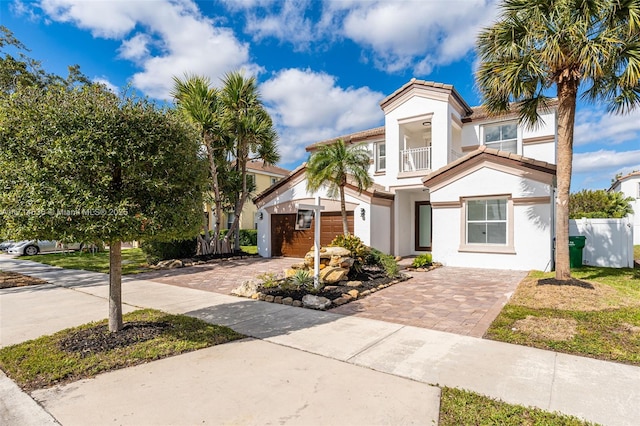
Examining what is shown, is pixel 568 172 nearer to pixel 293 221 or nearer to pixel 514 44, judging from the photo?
pixel 514 44

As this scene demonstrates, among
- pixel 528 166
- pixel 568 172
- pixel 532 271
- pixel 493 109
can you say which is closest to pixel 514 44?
pixel 493 109

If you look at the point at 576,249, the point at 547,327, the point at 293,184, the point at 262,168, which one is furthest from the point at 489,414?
the point at 262,168

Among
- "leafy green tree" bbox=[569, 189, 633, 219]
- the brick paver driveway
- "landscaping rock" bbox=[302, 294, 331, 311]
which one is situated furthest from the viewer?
"leafy green tree" bbox=[569, 189, 633, 219]

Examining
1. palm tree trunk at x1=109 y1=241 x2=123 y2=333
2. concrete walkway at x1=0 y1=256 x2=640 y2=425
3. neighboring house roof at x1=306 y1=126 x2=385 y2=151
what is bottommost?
concrete walkway at x1=0 y1=256 x2=640 y2=425

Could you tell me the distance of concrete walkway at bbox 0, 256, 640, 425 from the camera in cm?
321

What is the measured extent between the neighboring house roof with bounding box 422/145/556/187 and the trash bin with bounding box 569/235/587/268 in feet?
8.65

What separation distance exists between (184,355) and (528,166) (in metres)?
12.4

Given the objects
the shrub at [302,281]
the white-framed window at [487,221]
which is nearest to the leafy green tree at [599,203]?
the white-framed window at [487,221]

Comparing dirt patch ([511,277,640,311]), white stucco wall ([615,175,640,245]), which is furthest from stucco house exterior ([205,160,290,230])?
white stucco wall ([615,175,640,245])

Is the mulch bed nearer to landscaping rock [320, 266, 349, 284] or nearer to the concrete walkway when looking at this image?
landscaping rock [320, 266, 349, 284]

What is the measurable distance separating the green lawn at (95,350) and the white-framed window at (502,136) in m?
15.0

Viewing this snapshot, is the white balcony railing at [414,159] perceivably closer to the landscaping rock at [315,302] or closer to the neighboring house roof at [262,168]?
the landscaping rock at [315,302]

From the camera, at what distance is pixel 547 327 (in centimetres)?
566

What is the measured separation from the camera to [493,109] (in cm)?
1041
